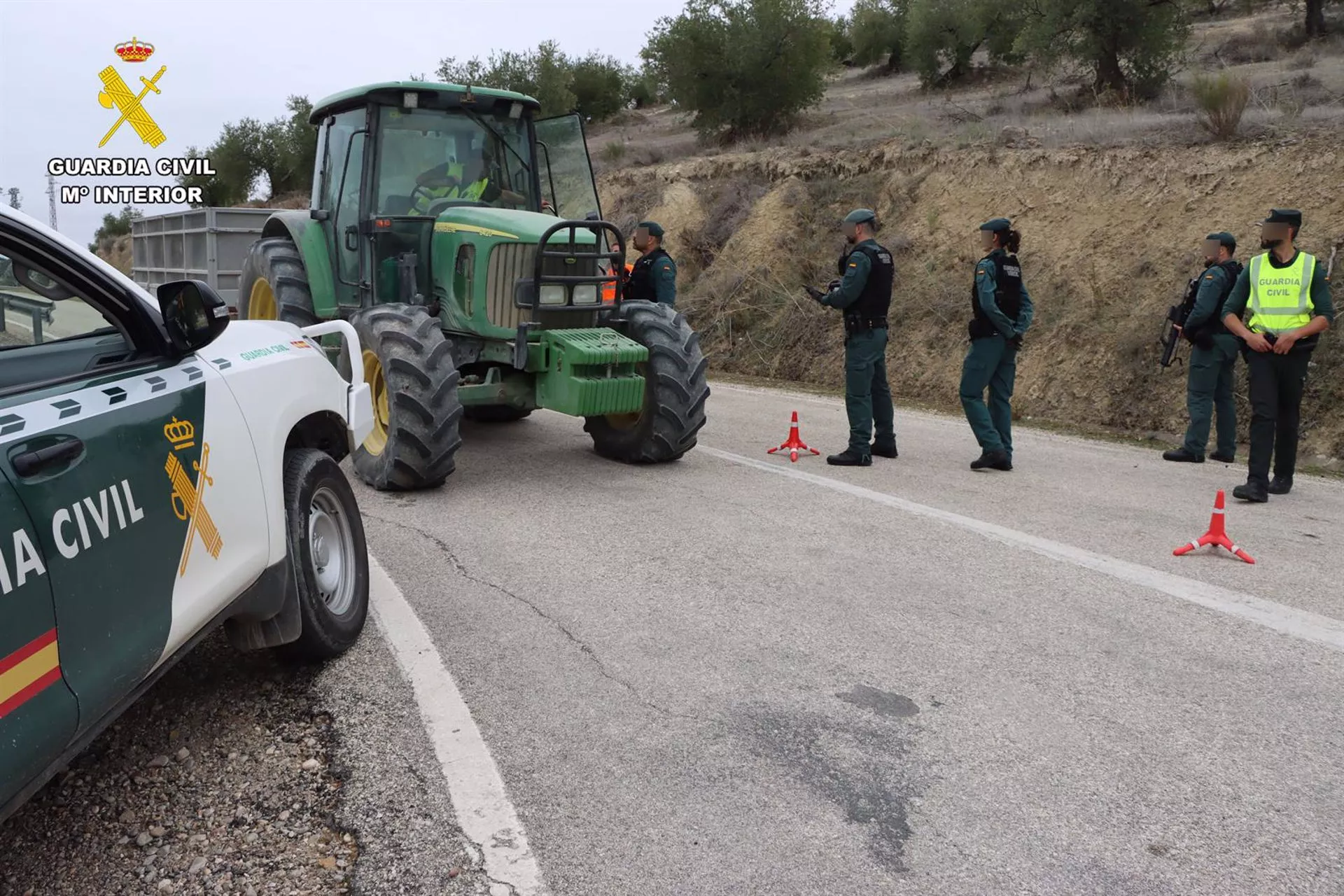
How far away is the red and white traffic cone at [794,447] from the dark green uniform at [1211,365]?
11.6 feet

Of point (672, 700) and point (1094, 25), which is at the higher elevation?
point (1094, 25)

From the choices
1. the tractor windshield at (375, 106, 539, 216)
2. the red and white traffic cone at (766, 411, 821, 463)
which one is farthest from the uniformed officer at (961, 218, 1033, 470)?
the tractor windshield at (375, 106, 539, 216)

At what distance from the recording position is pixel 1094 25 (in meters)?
21.6

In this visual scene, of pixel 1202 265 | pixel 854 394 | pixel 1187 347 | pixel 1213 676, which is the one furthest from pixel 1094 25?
pixel 1213 676

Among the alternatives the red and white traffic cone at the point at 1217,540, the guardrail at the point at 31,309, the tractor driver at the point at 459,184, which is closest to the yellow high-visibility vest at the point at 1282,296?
the red and white traffic cone at the point at 1217,540

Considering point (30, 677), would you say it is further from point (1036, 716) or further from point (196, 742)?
point (1036, 716)

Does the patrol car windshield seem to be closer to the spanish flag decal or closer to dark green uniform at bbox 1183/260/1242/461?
the spanish flag decal

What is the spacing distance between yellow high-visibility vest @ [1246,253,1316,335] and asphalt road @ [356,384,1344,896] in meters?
1.37

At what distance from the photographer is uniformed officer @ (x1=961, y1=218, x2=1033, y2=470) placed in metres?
8.81

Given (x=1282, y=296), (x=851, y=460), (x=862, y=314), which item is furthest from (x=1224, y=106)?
(x=851, y=460)

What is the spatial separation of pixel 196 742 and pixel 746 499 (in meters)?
4.36

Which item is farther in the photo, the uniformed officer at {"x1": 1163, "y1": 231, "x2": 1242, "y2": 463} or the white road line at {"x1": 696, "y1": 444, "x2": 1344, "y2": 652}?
the uniformed officer at {"x1": 1163, "y1": 231, "x2": 1242, "y2": 463}

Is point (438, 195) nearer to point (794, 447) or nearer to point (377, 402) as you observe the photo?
point (377, 402)

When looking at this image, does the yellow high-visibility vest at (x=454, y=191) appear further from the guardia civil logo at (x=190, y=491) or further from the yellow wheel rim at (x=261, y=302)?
the guardia civil logo at (x=190, y=491)
